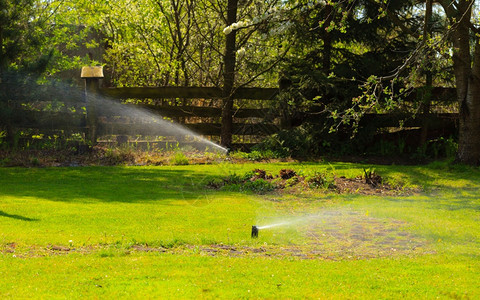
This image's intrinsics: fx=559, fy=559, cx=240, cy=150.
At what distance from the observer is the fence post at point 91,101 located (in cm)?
1479

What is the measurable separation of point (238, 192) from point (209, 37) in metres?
9.86

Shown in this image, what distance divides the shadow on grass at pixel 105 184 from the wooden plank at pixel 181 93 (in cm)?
326

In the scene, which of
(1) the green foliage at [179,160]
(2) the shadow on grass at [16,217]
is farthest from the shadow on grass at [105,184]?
(2) the shadow on grass at [16,217]

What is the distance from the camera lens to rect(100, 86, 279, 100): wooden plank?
50.5 feet

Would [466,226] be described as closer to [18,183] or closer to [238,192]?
[238,192]

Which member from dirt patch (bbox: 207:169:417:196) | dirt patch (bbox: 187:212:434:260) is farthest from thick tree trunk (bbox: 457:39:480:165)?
dirt patch (bbox: 187:212:434:260)

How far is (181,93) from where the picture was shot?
51.7ft

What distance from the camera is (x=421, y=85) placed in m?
16.0

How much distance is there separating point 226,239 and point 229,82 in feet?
31.5

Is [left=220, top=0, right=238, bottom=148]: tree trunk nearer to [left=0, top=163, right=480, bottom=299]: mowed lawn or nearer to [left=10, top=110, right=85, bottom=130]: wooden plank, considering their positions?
[left=10, top=110, right=85, bottom=130]: wooden plank

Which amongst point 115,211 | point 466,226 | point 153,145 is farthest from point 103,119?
point 466,226

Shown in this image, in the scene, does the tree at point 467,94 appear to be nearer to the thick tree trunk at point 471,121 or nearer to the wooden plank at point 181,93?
the thick tree trunk at point 471,121

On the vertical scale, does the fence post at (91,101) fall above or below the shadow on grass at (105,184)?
above

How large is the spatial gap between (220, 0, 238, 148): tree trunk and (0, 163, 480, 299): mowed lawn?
14.0 feet
